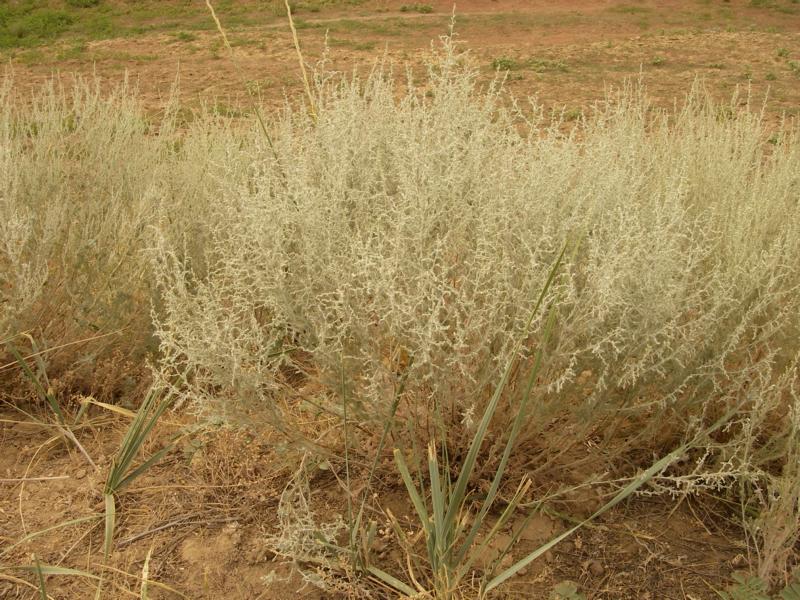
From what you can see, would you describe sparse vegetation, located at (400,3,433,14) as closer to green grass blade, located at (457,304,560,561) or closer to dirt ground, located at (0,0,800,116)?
dirt ground, located at (0,0,800,116)

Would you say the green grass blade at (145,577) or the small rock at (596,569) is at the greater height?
the green grass blade at (145,577)

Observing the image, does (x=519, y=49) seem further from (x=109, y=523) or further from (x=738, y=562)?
(x=109, y=523)

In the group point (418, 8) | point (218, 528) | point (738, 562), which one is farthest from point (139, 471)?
point (418, 8)

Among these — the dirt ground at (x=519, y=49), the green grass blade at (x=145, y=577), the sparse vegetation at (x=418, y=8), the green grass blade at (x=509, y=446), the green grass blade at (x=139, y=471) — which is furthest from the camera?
the sparse vegetation at (x=418, y=8)

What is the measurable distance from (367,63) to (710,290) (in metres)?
10.3

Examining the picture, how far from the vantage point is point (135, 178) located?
3846mm

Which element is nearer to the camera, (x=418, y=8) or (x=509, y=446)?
(x=509, y=446)

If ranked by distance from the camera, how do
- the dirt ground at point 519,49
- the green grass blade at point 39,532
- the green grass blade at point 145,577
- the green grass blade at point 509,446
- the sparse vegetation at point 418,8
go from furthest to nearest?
the sparse vegetation at point 418,8
the dirt ground at point 519,49
the green grass blade at point 39,532
the green grass blade at point 145,577
the green grass blade at point 509,446

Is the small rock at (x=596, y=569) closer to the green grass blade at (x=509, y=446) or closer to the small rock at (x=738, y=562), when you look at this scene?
the small rock at (x=738, y=562)

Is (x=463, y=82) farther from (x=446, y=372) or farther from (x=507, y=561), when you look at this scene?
(x=507, y=561)

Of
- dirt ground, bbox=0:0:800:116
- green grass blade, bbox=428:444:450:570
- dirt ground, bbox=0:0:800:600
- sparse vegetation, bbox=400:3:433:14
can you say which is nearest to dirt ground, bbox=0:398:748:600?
dirt ground, bbox=0:0:800:600

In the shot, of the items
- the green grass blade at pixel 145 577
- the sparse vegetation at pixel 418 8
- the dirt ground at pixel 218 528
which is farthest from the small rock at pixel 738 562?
the sparse vegetation at pixel 418 8

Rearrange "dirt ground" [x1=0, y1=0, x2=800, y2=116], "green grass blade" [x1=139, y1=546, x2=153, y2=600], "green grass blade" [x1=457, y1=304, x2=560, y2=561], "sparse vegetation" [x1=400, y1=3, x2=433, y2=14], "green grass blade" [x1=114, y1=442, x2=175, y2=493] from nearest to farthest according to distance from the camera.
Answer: "green grass blade" [x1=457, y1=304, x2=560, y2=561] → "green grass blade" [x1=139, y1=546, x2=153, y2=600] → "green grass blade" [x1=114, y1=442, x2=175, y2=493] → "dirt ground" [x1=0, y1=0, x2=800, y2=116] → "sparse vegetation" [x1=400, y1=3, x2=433, y2=14]

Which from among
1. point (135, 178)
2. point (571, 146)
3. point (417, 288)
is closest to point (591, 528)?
point (417, 288)
